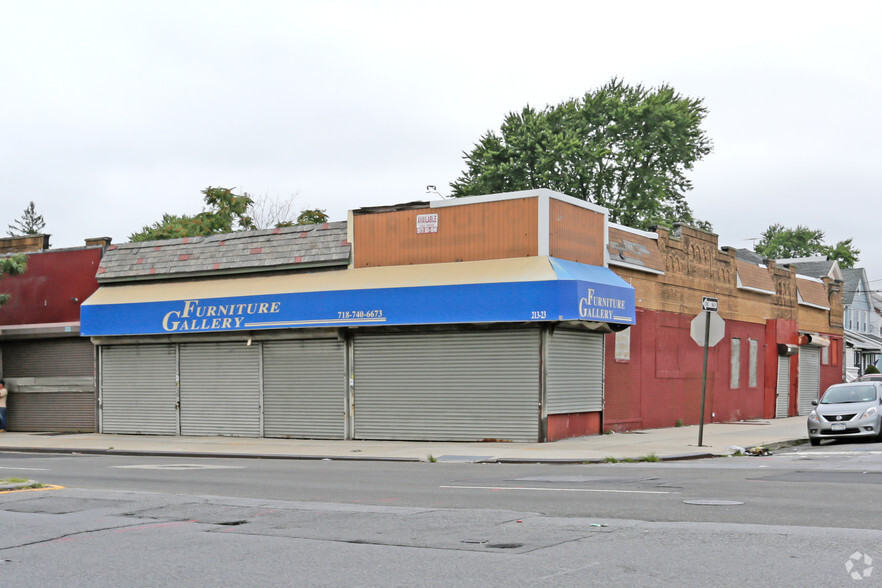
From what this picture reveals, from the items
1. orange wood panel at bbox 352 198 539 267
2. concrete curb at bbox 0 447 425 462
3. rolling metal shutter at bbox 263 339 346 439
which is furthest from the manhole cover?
rolling metal shutter at bbox 263 339 346 439

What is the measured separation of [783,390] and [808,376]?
10.2ft

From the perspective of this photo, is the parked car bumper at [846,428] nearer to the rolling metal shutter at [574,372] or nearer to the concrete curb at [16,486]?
the rolling metal shutter at [574,372]

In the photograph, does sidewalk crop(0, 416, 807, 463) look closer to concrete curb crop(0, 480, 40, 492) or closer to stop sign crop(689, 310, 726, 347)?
stop sign crop(689, 310, 726, 347)

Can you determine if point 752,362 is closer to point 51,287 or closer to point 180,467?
point 180,467

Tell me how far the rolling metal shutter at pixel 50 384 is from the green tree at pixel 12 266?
1.57 metres

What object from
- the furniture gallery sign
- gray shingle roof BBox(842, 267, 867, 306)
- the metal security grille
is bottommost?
the metal security grille

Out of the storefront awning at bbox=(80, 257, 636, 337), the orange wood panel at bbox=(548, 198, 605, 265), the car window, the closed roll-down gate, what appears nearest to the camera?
the storefront awning at bbox=(80, 257, 636, 337)

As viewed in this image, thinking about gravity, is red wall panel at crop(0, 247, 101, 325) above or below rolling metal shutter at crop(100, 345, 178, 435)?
above

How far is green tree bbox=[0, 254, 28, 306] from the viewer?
30.2 metres

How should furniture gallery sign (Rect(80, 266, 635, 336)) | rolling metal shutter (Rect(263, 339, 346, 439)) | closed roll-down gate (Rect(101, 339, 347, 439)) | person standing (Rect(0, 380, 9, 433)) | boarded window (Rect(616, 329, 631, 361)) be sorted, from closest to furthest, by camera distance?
furniture gallery sign (Rect(80, 266, 635, 336))
rolling metal shutter (Rect(263, 339, 346, 439))
closed roll-down gate (Rect(101, 339, 347, 439))
boarded window (Rect(616, 329, 631, 361))
person standing (Rect(0, 380, 9, 433))

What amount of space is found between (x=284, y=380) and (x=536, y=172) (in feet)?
99.8

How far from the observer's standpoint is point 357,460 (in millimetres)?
20422

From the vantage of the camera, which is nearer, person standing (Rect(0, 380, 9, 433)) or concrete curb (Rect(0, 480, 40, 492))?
concrete curb (Rect(0, 480, 40, 492))

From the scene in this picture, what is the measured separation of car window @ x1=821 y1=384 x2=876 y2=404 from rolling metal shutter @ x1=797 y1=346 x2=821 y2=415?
557 inches
